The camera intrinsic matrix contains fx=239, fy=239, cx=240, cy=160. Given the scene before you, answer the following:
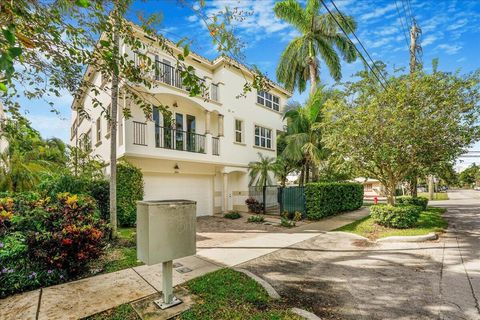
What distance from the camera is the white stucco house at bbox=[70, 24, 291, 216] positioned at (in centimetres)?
1135

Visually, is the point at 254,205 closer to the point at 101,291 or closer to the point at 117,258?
the point at 117,258

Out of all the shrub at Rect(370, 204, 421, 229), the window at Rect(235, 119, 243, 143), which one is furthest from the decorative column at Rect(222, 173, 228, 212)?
the shrub at Rect(370, 204, 421, 229)

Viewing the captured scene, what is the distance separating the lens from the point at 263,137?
18000mm

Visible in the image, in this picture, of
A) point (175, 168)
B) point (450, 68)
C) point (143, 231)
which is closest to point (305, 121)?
point (450, 68)

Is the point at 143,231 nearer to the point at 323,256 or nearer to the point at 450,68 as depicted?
the point at 323,256

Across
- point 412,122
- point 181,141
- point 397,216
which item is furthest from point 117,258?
point 412,122

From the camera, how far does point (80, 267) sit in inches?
188

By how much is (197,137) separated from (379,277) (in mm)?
10853

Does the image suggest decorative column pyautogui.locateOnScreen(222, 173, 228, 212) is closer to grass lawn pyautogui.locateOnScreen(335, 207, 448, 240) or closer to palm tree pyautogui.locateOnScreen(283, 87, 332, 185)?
palm tree pyautogui.locateOnScreen(283, 87, 332, 185)

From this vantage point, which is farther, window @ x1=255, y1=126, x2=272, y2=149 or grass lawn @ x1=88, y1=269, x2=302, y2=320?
window @ x1=255, y1=126, x2=272, y2=149

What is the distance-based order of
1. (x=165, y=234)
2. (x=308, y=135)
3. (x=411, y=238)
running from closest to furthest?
(x=165, y=234) → (x=411, y=238) → (x=308, y=135)

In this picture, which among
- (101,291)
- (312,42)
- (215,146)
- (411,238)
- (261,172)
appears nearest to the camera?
(101,291)

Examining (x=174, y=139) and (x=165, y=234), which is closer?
(x=165, y=234)

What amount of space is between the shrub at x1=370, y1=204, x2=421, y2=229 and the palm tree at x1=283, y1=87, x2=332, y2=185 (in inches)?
190
